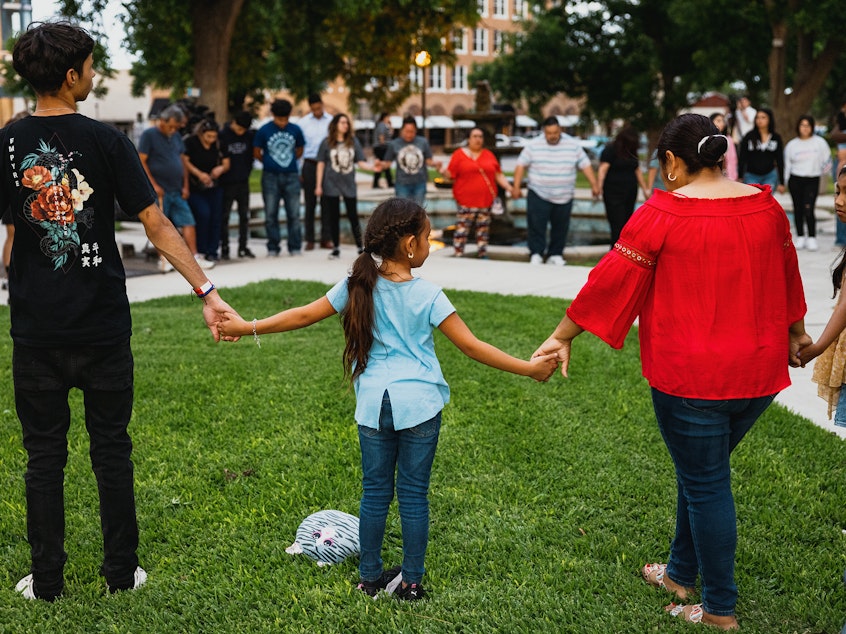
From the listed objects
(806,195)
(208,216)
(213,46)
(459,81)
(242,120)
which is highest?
(459,81)

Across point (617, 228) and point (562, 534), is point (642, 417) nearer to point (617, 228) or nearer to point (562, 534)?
point (562, 534)

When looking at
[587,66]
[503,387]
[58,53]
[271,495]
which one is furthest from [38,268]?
[587,66]

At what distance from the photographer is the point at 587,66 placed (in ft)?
129

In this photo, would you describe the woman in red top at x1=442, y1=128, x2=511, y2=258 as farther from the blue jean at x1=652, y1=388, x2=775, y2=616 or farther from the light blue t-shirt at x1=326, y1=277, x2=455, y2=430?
the blue jean at x1=652, y1=388, x2=775, y2=616

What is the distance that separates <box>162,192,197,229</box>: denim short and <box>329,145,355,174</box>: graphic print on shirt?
238cm

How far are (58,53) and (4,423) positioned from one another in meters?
3.15

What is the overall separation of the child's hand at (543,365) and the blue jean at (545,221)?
29.0 feet

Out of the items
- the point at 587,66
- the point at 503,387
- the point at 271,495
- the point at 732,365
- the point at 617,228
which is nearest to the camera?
the point at 732,365

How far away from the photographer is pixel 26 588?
365 centimetres

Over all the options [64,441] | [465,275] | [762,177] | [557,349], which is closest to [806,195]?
[762,177]

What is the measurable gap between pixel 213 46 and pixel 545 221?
770cm

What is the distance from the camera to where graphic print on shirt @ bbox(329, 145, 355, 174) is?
42.7ft

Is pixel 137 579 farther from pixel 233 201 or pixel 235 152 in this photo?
pixel 233 201

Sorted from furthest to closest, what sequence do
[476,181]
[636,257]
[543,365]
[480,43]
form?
[480,43] → [476,181] → [543,365] → [636,257]
